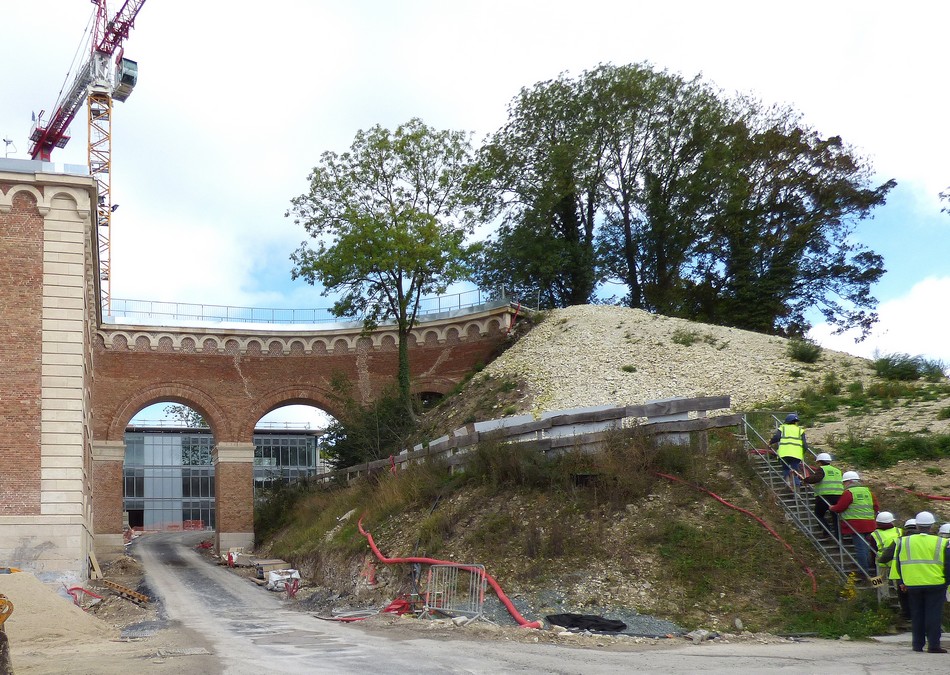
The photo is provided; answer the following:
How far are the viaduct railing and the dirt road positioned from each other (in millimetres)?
4531

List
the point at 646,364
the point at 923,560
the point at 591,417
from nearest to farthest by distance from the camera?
1. the point at 923,560
2. the point at 591,417
3. the point at 646,364

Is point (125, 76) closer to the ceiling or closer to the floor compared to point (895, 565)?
closer to the ceiling

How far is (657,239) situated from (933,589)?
2908cm

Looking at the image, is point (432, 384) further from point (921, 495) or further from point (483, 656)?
point (483, 656)

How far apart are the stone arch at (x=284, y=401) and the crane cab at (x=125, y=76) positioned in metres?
33.7

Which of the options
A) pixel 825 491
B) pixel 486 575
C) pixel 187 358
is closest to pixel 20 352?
pixel 486 575

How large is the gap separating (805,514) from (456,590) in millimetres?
5637

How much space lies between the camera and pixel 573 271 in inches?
1484

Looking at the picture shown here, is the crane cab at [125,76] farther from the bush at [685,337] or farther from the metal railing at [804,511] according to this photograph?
the metal railing at [804,511]

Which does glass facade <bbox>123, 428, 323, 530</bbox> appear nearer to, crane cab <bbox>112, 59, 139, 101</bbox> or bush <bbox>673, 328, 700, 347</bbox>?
crane cab <bbox>112, 59, 139, 101</bbox>

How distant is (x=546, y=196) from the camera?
36.7 metres

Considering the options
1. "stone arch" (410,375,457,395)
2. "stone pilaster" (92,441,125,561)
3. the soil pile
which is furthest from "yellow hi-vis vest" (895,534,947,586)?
"stone pilaster" (92,441,125,561)

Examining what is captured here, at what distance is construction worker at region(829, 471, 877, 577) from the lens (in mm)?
12328

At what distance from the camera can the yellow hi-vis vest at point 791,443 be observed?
45.9ft
